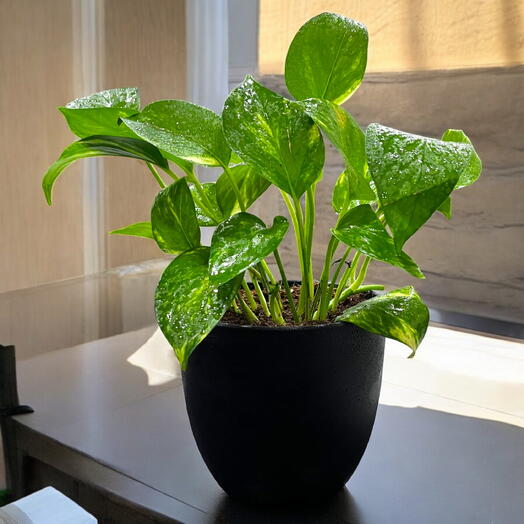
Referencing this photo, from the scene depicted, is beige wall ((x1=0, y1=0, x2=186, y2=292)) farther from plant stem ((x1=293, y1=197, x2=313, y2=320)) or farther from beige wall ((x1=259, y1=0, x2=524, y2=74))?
plant stem ((x1=293, y1=197, x2=313, y2=320))

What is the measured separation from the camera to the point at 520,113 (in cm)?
143

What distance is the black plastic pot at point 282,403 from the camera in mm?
493

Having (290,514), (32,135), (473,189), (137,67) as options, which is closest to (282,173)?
(290,514)

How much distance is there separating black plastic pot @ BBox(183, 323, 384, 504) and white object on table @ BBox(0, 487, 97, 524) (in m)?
0.10

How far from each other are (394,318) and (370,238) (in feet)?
0.23

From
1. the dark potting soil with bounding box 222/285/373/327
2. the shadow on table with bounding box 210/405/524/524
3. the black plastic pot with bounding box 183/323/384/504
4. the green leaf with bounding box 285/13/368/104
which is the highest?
the green leaf with bounding box 285/13/368/104

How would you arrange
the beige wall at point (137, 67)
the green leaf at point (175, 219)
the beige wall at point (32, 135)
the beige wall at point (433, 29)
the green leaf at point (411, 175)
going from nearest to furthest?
the green leaf at point (411, 175) → the green leaf at point (175, 219) → the beige wall at point (433, 29) → the beige wall at point (32, 135) → the beige wall at point (137, 67)

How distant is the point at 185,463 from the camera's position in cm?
63

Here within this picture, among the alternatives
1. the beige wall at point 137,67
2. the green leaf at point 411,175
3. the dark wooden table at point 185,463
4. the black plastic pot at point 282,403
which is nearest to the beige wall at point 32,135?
the beige wall at point 137,67

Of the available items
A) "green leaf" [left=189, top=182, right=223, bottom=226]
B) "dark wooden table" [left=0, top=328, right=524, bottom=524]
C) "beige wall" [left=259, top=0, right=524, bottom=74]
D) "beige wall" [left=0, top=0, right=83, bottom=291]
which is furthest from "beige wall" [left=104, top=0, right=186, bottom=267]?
"green leaf" [left=189, top=182, right=223, bottom=226]

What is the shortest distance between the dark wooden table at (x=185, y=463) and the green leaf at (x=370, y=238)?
219mm

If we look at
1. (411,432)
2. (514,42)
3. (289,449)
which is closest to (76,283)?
(411,432)

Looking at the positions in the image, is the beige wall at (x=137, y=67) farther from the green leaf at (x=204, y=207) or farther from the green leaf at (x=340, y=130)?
the green leaf at (x=340, y=130)

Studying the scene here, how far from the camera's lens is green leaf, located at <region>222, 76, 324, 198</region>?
44 cm
